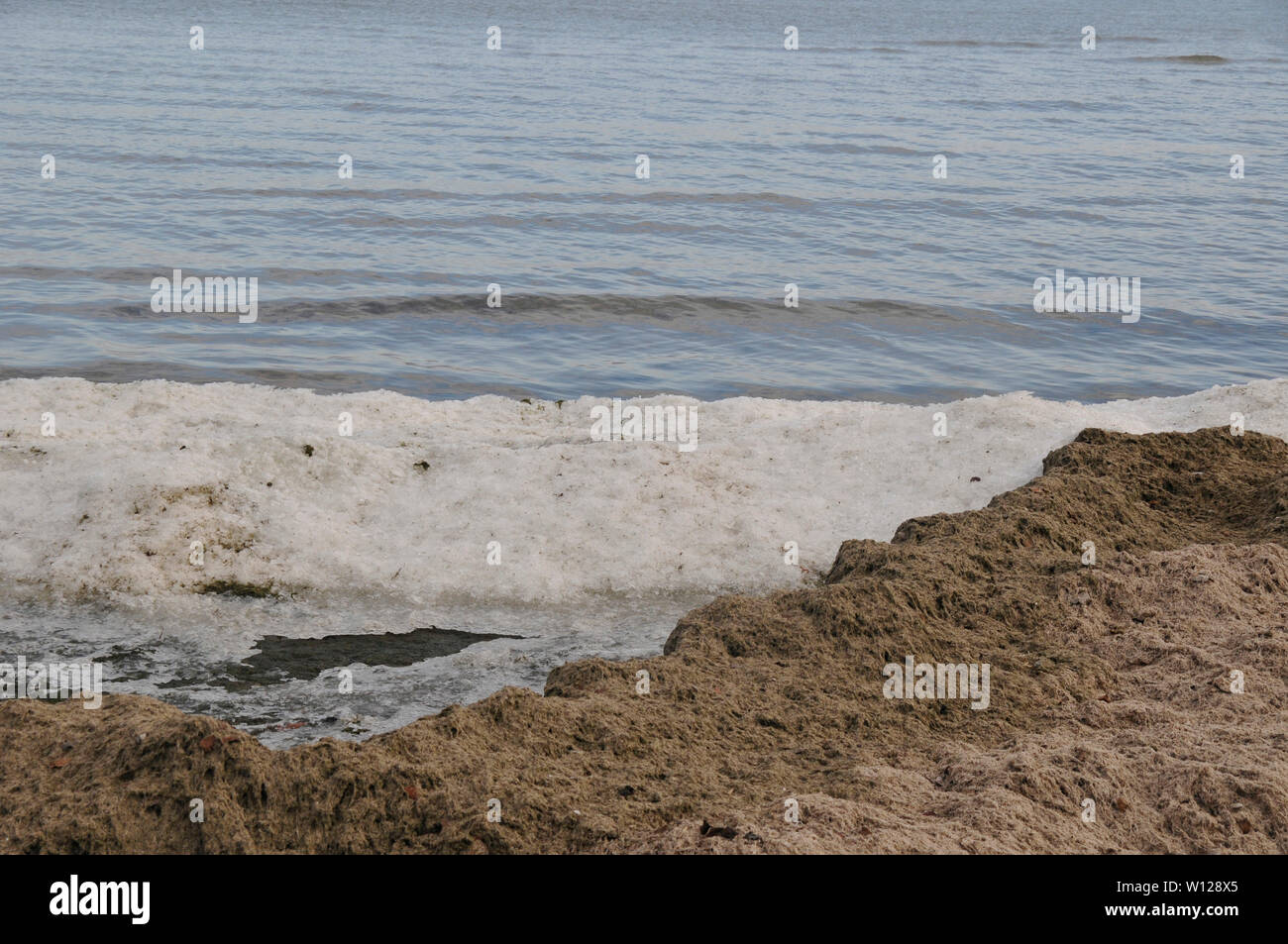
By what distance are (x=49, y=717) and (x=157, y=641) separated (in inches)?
72.8

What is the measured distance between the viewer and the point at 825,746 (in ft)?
15.3

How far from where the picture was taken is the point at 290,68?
1382 inches

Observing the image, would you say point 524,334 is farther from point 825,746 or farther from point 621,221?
point 825,746

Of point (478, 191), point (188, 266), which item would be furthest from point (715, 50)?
point (188, 266)

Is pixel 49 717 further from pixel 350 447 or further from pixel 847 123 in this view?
pixel 847 123

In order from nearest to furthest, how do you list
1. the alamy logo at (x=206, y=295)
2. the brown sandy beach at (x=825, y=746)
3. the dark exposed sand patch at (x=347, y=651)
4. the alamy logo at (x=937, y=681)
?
the brown sandy beach at (x=825, y=746)
the alamy logo at (x=937, y=681)
the dark exposed sand patch at (x=347, y=651)
the alamy logo at (x=206, y=295)

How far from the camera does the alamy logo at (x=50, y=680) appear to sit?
570cm

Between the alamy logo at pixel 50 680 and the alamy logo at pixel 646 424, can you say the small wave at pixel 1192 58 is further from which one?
the alamy logo at pixel 50 680

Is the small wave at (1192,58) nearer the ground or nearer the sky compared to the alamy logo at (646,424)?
nearer the sky
